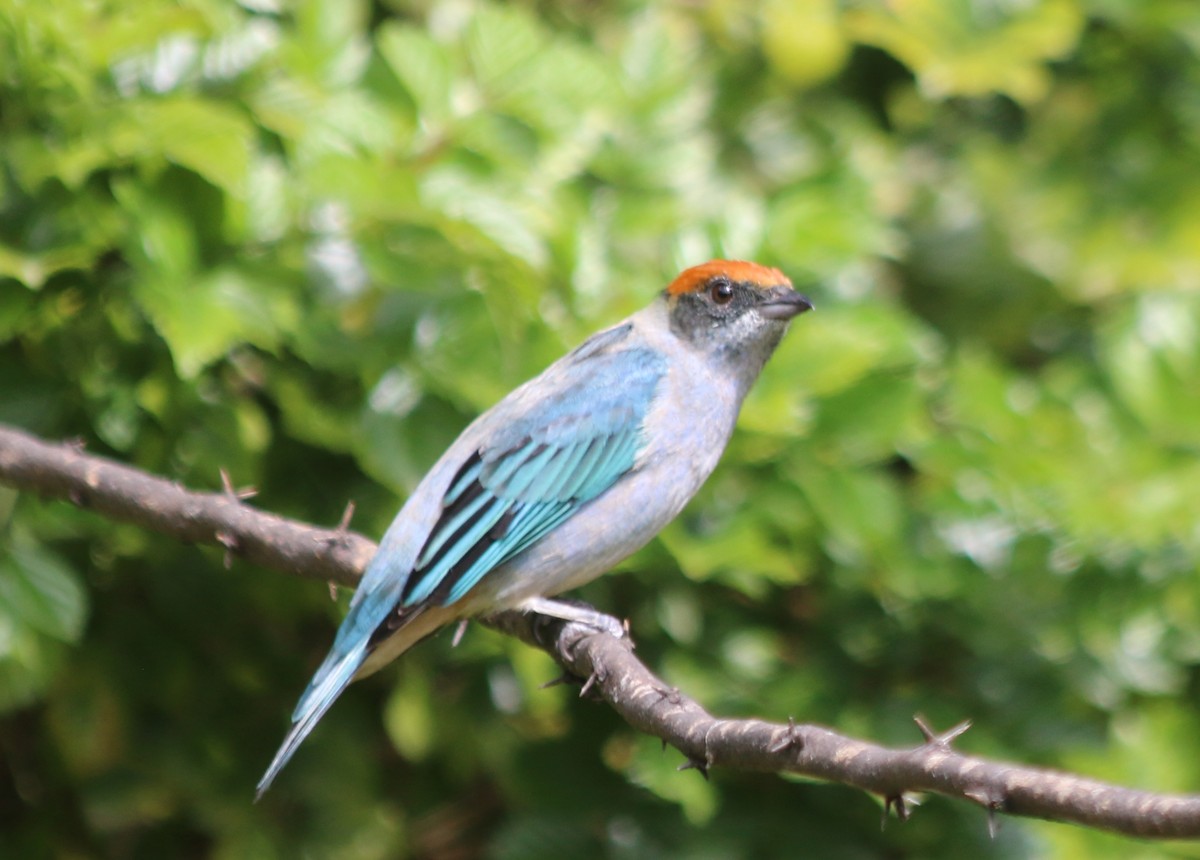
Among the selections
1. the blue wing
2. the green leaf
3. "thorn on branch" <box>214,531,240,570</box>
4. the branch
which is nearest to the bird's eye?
the blue wing

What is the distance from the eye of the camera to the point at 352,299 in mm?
4027

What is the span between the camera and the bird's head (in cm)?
403

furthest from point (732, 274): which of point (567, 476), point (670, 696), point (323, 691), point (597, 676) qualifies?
point (670, 696)

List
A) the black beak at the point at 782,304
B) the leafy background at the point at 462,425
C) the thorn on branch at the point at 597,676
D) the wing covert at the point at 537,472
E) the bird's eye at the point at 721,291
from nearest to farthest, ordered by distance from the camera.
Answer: the thorn on branch at the point at 597,676 < the wing covert at the point at 537,472 < the leafy background at the point at 462,425 < the black beak at the point at 782,304 < the bird's eye at the point at 721,291

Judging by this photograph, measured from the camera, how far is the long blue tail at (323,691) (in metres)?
3.10

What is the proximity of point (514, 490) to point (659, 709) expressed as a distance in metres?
1.25

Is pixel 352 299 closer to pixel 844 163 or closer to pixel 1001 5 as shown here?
pixel 844 163

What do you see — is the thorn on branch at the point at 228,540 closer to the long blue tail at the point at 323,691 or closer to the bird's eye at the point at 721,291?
the long blue tail at the point at 323,691

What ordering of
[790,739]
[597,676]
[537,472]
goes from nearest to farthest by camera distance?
[790,739] → [597,676] → [537,472]

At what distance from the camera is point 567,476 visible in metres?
3.67

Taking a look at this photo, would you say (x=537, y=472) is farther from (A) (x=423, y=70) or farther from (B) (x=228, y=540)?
(A) (x=423, y=70)

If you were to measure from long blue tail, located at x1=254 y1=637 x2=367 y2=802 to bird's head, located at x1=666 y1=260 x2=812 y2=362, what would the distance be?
1.46 meters

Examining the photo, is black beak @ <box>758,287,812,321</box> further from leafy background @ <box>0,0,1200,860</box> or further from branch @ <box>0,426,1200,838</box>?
branch @ <box>0,426,1200,838</box>

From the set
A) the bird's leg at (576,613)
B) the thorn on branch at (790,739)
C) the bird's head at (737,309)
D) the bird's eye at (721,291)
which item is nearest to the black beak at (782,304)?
the bird's head at (737,309)
